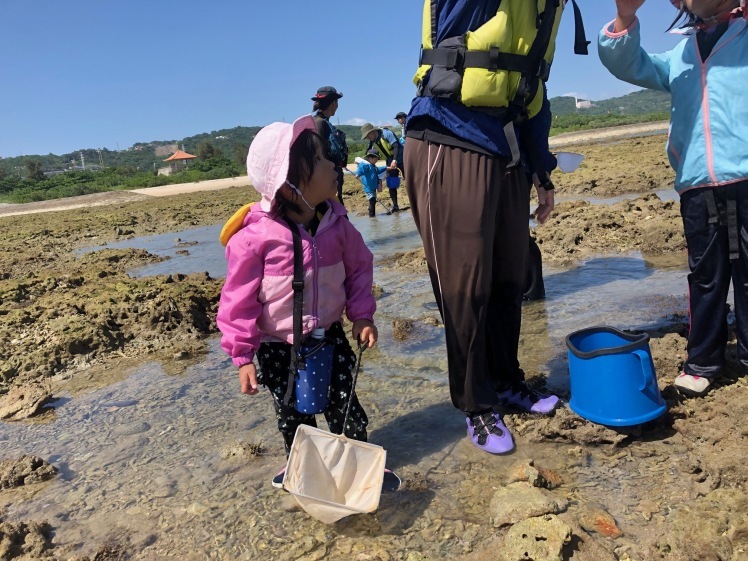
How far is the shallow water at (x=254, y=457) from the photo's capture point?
2127mm

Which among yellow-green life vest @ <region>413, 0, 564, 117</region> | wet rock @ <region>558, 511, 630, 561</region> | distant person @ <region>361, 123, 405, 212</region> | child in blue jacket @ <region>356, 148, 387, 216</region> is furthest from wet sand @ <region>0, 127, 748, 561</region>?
distant person @ <region>361, 123, 405, 212</region>

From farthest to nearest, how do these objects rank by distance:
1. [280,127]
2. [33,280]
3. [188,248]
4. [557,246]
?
[188,248] < [33,280] < [557,246] < [280,127]

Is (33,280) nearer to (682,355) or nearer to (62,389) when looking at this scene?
(62,389)

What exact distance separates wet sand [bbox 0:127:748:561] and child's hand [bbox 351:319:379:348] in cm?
60

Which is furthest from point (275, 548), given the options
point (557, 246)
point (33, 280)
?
point (33, 280)

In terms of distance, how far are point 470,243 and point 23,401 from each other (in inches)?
120

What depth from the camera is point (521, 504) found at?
2.03 m

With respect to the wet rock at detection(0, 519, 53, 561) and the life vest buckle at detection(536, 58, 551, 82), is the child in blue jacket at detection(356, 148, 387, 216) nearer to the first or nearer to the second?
the life vest buckle at detection(536, 58, 551, 82)

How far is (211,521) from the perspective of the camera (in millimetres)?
2264

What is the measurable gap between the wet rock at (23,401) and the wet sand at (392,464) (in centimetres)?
2

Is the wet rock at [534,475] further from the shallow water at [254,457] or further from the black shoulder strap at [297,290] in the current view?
the black shoulder strap at [297,290]

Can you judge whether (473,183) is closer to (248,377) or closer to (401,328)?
(248,377)

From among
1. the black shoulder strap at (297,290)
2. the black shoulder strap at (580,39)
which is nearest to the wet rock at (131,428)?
the black shoulder strap at (297,290)

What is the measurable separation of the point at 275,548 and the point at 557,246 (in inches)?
199
